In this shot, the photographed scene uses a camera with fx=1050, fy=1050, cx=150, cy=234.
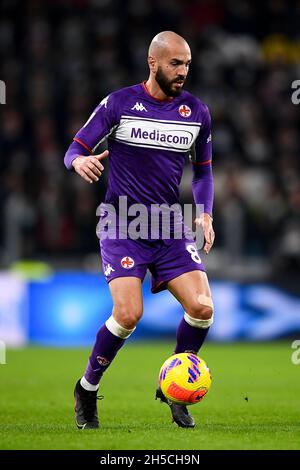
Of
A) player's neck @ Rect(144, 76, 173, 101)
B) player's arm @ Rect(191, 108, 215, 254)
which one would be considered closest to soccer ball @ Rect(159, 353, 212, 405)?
player's arm @ Rect(191, 108, 215, 254)

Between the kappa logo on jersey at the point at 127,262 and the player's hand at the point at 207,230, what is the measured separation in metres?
0.49

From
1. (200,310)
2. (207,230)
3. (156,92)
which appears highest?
(156,92)

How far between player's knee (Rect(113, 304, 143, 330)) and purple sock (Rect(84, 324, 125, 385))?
0.48ft

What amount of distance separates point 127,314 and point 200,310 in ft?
1.62

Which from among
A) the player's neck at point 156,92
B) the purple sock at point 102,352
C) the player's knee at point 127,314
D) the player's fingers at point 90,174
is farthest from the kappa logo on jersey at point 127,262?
the player's neck at point 156,92

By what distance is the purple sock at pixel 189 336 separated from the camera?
6.86 meters

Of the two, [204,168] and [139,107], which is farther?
[204,168]

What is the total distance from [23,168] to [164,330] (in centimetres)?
293

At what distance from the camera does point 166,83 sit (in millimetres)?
6895

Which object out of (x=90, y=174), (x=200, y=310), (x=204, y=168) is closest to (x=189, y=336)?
(x=200, y=310)

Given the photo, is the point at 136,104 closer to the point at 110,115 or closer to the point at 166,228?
the point at 110,115

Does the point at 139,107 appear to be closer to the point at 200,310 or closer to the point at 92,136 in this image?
the point at 92,136

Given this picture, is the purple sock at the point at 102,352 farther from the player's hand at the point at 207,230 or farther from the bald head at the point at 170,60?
the bald head at the point at 170,60

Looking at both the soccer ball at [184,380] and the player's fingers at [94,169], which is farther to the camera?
the soccer ball at [184,380]
